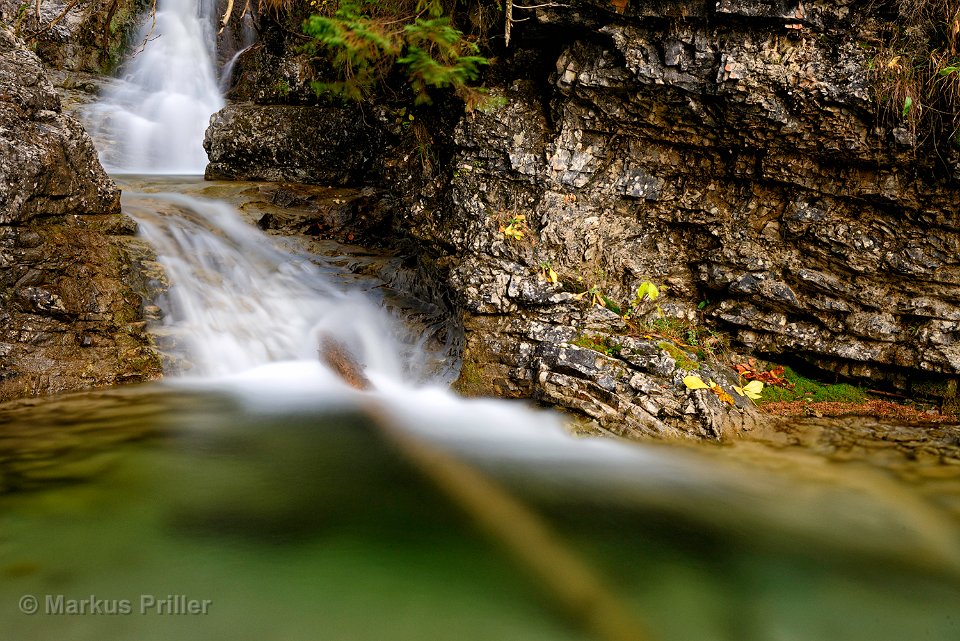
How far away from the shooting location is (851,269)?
597 centimetres

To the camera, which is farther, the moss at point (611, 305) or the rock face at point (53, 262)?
the moss at point (611, 305)

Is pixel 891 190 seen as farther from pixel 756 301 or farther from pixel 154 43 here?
pixel 154 43

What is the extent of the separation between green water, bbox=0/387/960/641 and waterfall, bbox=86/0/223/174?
322 inches

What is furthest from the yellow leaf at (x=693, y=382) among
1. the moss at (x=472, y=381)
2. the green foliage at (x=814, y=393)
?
the moss at (x=472, y=381)

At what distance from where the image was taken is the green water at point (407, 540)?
3.09 meters

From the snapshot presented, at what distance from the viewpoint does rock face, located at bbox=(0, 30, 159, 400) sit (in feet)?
19.1

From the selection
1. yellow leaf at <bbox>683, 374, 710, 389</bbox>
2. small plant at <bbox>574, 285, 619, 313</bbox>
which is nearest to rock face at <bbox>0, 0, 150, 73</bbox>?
small plant at <bbox>574, 285, 619, 313</bbox>

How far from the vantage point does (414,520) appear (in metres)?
4.00

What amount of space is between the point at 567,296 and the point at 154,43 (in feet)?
42.7

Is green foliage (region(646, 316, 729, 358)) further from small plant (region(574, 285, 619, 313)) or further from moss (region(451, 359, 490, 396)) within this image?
moss (region(451, 359, 490, 396))

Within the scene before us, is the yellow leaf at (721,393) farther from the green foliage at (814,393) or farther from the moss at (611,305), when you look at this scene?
the moss at (611,305)

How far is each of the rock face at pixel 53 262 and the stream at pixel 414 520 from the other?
35 centimetres

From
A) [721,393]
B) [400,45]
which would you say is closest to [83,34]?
[400,45]

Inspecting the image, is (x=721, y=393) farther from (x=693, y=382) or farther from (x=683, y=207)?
(x=683, y=207)
